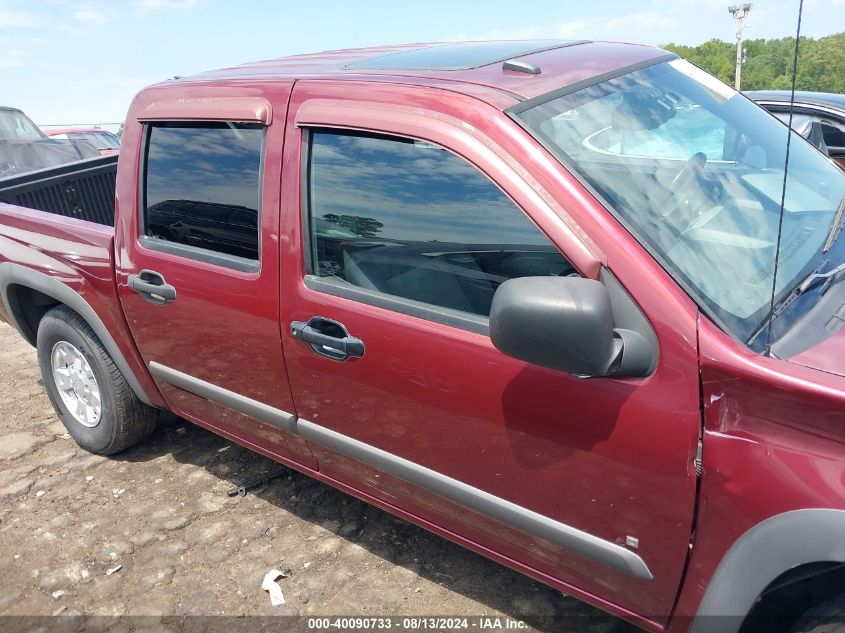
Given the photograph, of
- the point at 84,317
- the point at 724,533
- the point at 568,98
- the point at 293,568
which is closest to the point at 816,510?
the point at 724,533

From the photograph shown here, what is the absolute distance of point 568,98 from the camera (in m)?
1.96

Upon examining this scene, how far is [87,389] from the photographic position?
348 cm

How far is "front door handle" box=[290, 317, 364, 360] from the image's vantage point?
2086 millimetres

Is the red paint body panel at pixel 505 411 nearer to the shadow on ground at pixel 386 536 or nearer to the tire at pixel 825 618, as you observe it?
the tire at pixel 825 618

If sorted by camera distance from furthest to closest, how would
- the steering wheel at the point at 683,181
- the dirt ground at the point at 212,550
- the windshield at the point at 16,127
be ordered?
the windshield at the point at 16,127, the dirt ground at the point at 212,550, the steering wheel at the point at 683,181

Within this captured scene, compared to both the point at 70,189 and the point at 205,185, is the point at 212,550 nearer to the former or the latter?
the point at 205,185

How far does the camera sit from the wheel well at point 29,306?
351cm

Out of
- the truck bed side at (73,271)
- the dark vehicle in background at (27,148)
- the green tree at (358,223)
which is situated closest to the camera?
the green tree at (358,223)

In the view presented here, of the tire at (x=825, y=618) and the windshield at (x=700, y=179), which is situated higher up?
the windshield at (x=700, y=179)

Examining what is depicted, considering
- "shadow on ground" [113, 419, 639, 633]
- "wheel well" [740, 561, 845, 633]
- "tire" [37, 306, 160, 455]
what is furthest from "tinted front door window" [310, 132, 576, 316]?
"tire" [37, 306, 160, 455]

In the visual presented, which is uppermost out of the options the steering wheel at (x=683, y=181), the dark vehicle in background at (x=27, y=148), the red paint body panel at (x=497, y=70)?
the red paint body panel at (x=497, y=70)

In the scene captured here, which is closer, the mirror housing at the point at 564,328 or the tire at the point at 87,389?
the mirror housing at the point at 564,328

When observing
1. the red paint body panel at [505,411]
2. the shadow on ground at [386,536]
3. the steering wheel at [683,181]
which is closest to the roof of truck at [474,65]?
the red paint body panel at [505,411]

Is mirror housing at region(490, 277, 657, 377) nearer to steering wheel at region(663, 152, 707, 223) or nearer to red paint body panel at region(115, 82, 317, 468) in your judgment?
steering wheel at region(663, 152, 707, 223)
